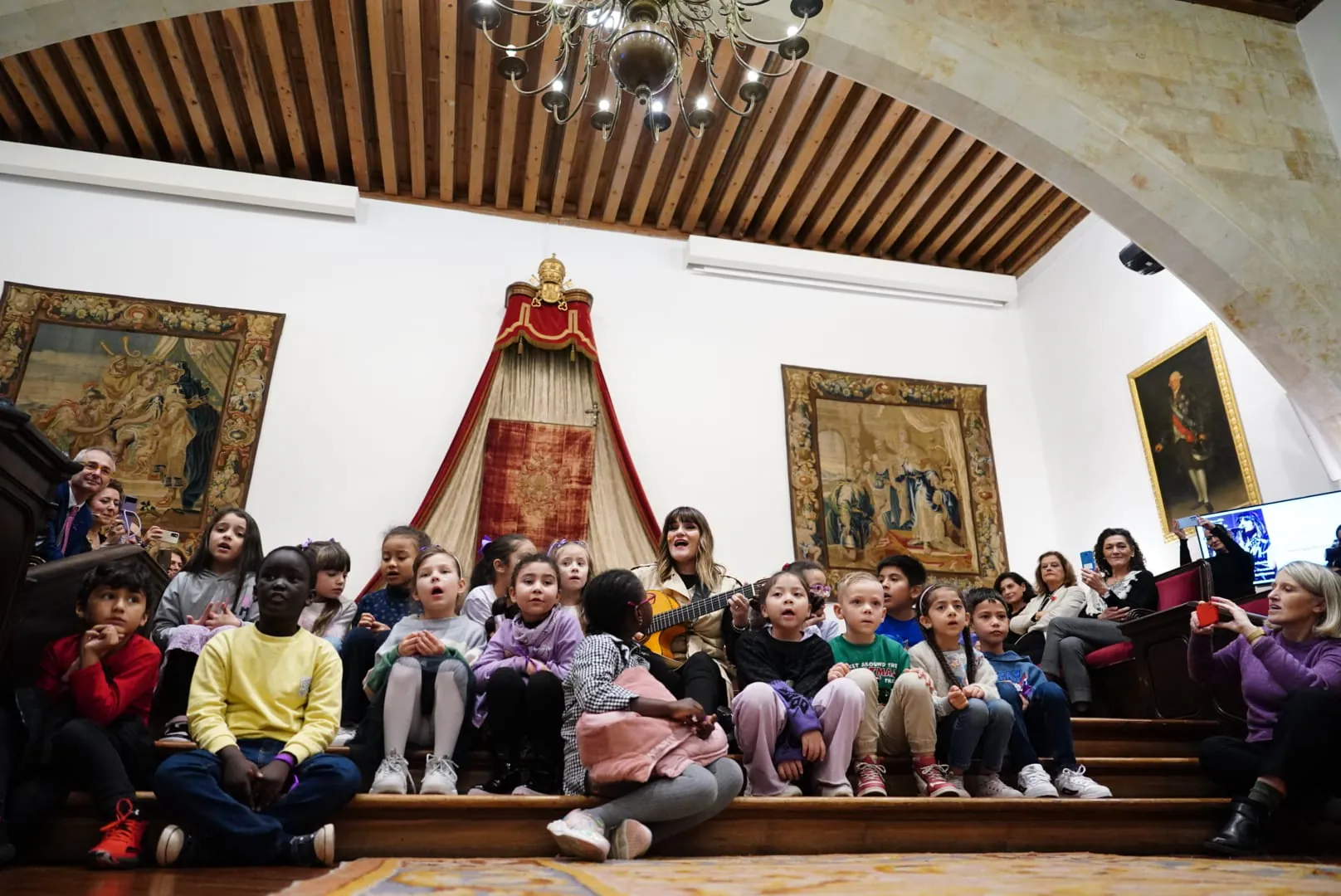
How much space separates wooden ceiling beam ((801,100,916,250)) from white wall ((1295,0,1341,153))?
236cm

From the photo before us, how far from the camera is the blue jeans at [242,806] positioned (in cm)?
204

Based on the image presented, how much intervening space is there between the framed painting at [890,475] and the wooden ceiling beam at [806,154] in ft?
4.34

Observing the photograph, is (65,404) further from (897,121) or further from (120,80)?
(897,121)

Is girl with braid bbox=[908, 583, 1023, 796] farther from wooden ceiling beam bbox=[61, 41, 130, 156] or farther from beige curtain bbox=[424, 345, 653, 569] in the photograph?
wooden ceiling beam bbox=[61, 41, 130, 156]

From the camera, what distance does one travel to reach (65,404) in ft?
19.0

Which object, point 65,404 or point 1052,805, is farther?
point 65,404

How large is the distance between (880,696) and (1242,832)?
1130mm

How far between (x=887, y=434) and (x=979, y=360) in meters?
1.29

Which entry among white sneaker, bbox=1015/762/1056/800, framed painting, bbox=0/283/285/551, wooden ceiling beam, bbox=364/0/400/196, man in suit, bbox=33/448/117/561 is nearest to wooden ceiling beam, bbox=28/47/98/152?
framed painting, bbox=0/283/285/551

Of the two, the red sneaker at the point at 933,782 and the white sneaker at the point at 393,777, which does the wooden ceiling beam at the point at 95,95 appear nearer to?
the white sneaker at the point at 393,777

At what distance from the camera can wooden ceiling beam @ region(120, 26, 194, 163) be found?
562 centimetres

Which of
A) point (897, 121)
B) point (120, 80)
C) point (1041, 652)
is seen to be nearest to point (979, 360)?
point (897, 121)

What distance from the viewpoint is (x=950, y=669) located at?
3.18 m

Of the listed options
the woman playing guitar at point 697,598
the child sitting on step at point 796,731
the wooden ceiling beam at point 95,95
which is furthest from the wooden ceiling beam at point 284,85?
the child sitting on step at point 796,731
